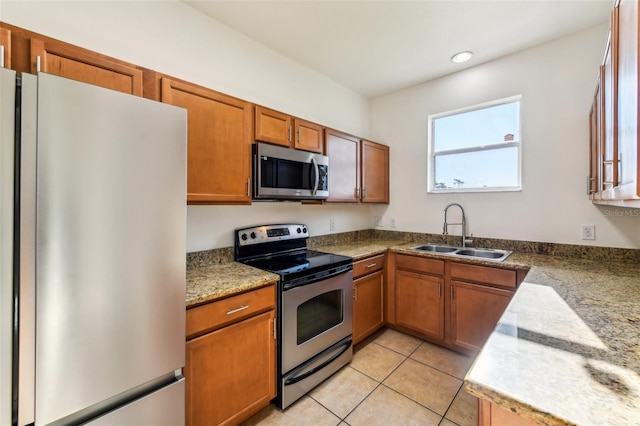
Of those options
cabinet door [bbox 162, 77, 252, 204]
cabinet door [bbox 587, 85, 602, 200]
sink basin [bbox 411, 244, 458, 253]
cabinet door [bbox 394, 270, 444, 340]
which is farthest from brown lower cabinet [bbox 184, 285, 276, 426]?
cabinet door [bbox 587, 85, 602, 200]

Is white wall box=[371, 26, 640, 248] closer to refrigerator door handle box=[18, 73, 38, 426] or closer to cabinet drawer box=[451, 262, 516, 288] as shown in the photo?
cabinet drawer box=[451, 262, 516, 288]

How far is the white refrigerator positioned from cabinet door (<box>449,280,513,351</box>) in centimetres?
210

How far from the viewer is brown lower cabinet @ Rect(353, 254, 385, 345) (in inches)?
93.6

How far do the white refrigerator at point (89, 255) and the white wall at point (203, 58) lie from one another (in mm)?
835

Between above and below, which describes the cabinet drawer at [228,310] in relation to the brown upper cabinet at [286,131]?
below

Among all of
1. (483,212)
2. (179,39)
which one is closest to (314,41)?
(179,39)

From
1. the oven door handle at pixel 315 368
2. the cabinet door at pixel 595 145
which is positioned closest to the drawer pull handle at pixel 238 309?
the oven door handle at pixel 315 368

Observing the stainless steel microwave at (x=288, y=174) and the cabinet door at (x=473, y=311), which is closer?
the stainless steel microwave at (x=288, y=174)

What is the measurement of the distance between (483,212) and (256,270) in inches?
89.2

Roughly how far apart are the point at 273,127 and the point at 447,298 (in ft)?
6.71

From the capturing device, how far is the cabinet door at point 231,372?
1354 millimetres

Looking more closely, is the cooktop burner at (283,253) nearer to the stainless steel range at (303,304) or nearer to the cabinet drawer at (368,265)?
the stainless steel range at (303,304)

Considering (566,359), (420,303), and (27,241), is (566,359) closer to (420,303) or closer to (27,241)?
(27,241)

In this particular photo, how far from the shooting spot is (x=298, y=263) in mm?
2029
